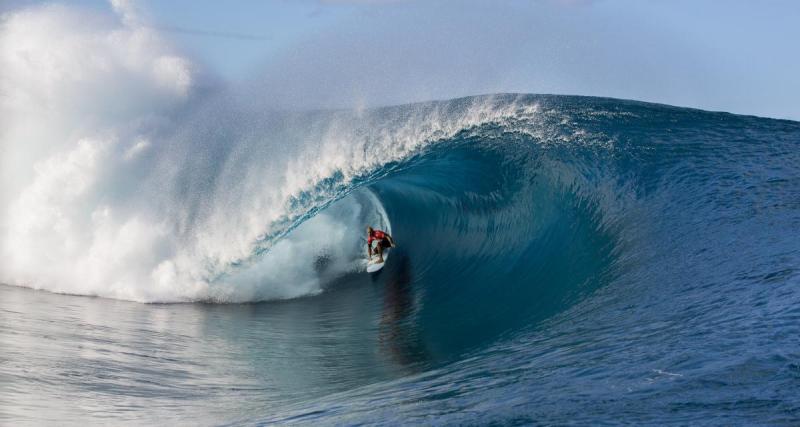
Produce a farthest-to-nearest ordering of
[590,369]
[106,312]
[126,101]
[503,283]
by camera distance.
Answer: [126,101]
[106,312]
[503,283]
[590,369]

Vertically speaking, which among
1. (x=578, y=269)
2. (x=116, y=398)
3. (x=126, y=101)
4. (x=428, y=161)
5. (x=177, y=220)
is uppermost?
(x=126, y=101)

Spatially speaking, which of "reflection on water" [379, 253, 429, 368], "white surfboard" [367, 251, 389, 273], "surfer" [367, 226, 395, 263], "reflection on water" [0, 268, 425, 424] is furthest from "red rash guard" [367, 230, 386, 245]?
"reflection on water" [0, 268, 425, 424]

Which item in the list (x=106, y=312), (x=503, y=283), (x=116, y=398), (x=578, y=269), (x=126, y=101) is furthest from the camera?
(x=126, y=101)

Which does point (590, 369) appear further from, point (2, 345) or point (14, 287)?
point (14, 287)

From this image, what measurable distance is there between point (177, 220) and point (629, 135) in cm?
807

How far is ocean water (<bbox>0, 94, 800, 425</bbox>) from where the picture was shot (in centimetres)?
543

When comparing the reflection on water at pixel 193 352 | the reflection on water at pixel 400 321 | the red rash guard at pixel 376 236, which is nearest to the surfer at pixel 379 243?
the red rash guard at pixel 376 236

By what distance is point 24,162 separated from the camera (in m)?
15.1

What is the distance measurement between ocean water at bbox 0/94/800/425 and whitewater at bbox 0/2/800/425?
0.14ft

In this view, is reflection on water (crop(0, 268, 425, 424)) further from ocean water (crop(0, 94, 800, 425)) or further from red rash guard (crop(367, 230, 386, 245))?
red rash guard (crop(367, 230, 386, 245))

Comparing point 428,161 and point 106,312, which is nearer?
point 106,312

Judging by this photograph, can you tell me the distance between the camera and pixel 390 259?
14164 millimetres

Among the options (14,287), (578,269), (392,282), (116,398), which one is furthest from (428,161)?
(116,398)

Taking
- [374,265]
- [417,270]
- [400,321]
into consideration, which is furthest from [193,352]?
[374,265]
